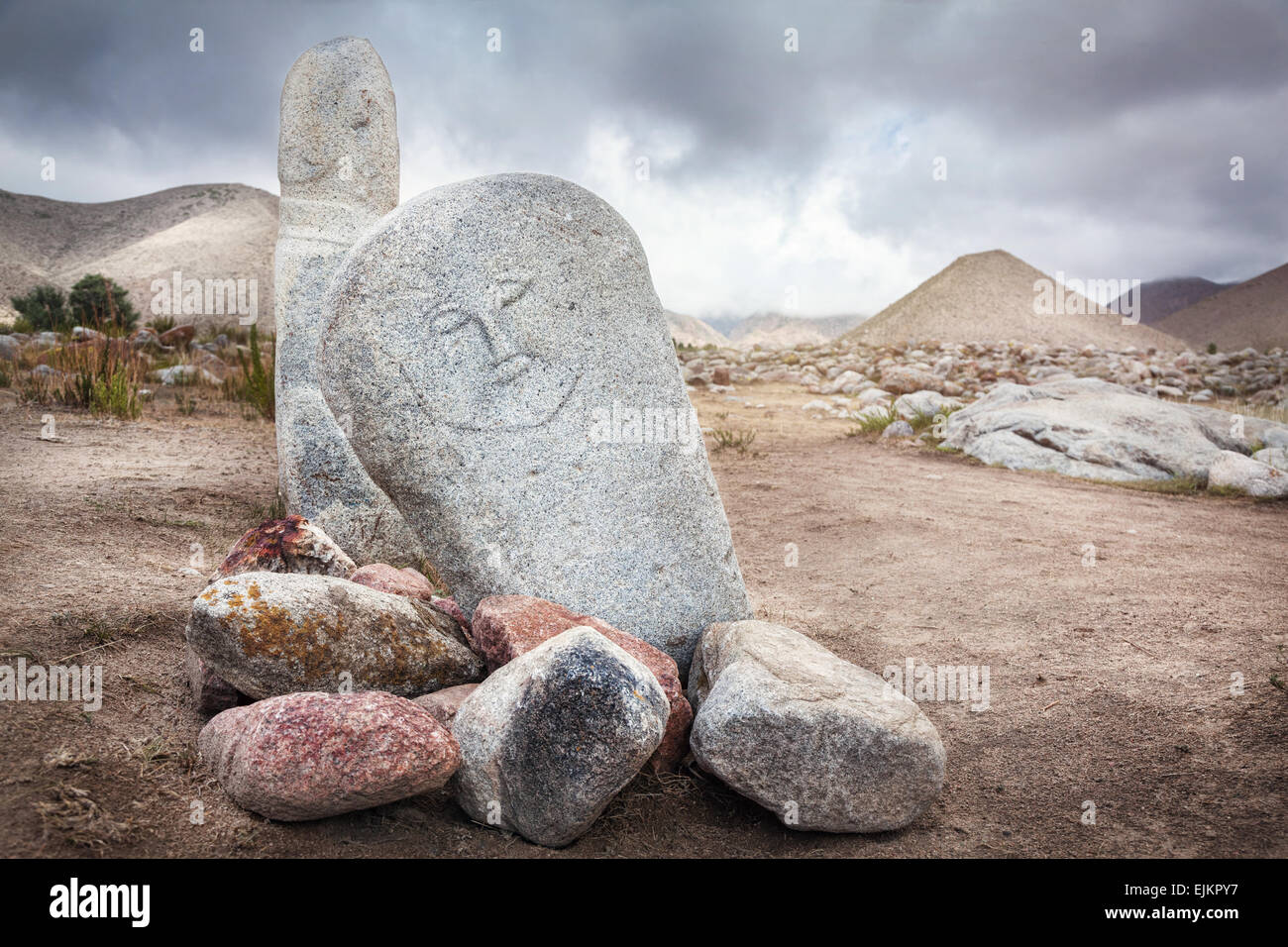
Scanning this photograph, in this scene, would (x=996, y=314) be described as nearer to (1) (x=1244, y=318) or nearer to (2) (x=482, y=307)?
(1) (x=1244, y=318)

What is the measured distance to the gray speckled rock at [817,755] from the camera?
2.11 metres

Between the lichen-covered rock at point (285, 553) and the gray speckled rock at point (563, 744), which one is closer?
the gray speckled rock at point (563, 744)

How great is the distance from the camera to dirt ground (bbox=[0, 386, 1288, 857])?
1934 millimetres

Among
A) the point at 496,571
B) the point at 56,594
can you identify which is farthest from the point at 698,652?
the point at 56,594

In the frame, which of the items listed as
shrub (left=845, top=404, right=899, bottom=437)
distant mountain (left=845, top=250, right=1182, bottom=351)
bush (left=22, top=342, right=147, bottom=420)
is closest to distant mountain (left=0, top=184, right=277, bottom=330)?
bush (left=22, top=342, right=147, bottom=420)

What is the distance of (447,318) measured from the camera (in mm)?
2709

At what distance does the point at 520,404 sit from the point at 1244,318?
3516cm

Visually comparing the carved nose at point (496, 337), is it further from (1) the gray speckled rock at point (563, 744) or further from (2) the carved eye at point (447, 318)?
(1) the gray speckled rock at point (563, 744)

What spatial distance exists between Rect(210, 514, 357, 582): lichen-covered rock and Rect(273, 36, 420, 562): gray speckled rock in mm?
1249

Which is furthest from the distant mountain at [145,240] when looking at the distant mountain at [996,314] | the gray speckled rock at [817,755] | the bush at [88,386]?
the gray speckled rock at [817,755]

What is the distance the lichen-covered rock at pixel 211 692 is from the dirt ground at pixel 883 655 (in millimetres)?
55

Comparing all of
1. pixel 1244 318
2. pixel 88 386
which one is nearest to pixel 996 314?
pixel 1244 318

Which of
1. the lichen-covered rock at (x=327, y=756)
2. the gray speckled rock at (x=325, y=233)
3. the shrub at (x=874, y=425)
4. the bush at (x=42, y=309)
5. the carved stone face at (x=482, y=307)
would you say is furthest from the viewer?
the bush at (x=42, y=309)

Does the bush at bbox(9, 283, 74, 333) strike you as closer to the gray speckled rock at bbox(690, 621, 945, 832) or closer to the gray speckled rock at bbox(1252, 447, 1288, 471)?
the gray speckled rock at bbox(690, 621, 945, 832)
